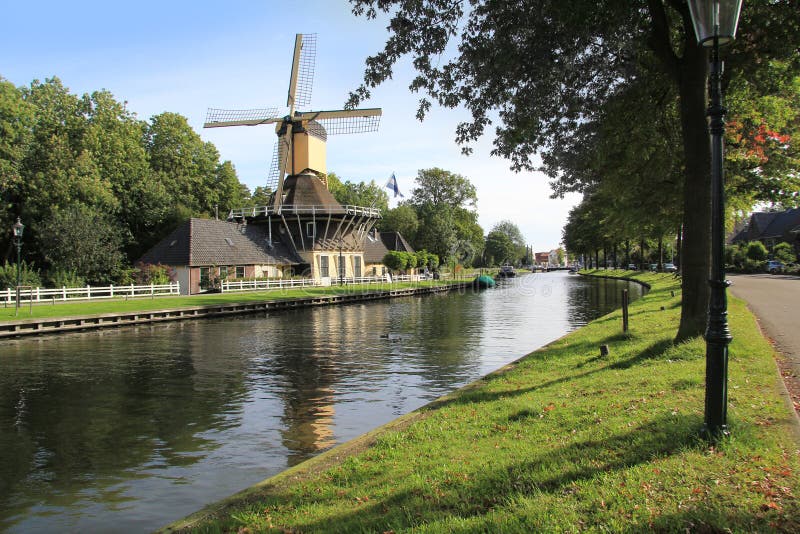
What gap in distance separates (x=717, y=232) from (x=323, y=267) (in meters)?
53.4

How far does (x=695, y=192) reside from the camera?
11.0m

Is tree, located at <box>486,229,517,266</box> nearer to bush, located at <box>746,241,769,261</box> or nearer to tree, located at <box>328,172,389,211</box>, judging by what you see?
tree, located at <box>328,172,389,211</box>

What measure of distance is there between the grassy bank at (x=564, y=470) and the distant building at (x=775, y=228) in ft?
231

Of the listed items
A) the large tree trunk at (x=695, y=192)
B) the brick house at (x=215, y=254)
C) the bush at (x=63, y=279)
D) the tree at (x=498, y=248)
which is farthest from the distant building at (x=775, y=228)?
the tree at (x=498, y=248)

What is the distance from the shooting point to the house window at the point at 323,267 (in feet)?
188

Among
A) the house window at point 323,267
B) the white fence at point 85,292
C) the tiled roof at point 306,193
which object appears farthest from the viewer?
the house window at point 323,267

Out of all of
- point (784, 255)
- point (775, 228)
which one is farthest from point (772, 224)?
point (784, 255)

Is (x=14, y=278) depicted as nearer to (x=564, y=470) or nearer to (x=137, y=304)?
(x=137, y=304)

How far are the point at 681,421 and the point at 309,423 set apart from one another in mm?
6890

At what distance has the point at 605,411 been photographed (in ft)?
24.9

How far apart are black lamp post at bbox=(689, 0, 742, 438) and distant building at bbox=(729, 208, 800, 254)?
236ft

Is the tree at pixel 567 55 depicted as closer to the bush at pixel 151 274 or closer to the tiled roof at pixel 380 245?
the bush at pixel 151 274

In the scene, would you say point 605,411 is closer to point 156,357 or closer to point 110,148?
point 156,357

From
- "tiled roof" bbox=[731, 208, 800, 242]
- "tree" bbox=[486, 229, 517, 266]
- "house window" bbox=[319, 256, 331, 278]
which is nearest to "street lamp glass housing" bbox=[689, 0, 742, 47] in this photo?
"house window" bbox=[319, 256, 331, 278]
